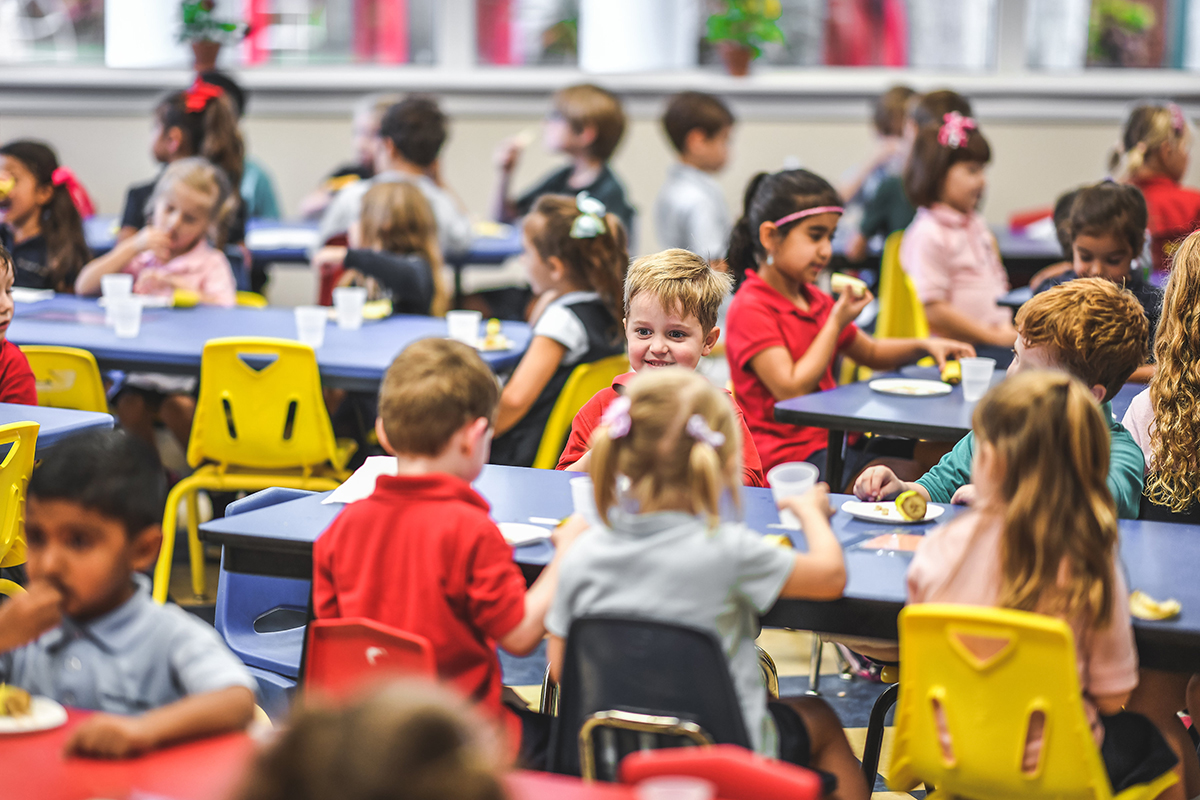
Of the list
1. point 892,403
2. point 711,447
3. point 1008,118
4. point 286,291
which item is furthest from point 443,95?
point 711,447

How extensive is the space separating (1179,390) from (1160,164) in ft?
9.11

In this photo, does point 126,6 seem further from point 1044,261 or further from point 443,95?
point 1044,261

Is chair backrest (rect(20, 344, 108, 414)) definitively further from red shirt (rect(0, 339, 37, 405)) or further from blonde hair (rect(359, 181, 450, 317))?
blonde hair (rect(359, 181, 450, 317))

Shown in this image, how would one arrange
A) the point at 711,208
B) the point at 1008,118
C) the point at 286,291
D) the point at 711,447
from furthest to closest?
the point at 286,291 → the point at 1008,118 → the point at 711,208 → the point at 711,447

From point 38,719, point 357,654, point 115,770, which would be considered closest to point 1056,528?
point 357,654

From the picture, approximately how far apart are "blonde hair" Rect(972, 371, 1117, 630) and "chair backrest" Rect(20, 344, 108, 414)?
252 centimetres

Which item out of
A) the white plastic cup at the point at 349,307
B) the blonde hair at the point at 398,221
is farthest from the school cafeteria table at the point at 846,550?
the blonde hair at the point at 398,221

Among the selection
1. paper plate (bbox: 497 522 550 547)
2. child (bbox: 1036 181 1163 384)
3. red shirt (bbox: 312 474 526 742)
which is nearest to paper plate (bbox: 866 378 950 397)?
child (bbox: 1036 181 1163 384)

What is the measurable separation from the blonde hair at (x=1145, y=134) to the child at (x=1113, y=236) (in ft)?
4.74

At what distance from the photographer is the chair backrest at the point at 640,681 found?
5.32ft

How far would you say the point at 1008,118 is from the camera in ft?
23.6

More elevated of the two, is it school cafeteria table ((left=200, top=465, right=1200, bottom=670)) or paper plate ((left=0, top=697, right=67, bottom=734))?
A: school cafeteria table ((left=200, top=465, right=1200, bottom=670))

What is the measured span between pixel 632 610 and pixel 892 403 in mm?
1690

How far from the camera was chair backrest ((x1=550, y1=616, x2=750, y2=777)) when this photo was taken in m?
1.62
